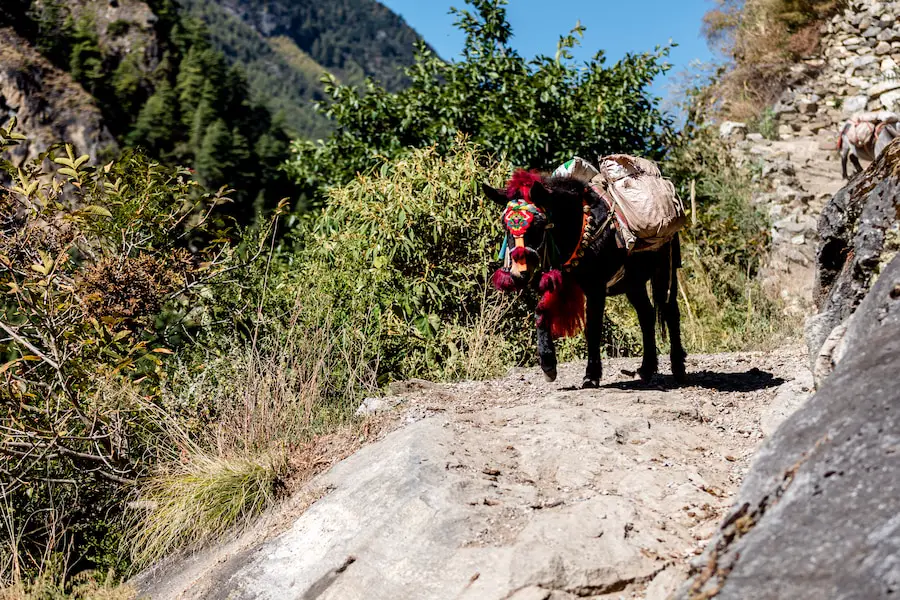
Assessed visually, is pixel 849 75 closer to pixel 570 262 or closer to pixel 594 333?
pixel 594 333

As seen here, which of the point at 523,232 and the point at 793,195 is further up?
the point at 793,195

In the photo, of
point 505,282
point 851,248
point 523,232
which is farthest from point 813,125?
point 505,282

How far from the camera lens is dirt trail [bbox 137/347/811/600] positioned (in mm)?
3215

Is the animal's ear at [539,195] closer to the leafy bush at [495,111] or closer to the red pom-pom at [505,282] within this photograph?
the red pom-pom at [505,282]

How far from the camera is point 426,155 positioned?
838cm

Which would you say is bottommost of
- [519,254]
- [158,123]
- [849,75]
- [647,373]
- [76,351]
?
[76,351]

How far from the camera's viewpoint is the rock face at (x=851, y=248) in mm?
3797

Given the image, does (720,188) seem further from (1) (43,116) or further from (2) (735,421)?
(1) (43,116)

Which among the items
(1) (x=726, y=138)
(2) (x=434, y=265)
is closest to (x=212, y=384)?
(2) (x=434, y=265)

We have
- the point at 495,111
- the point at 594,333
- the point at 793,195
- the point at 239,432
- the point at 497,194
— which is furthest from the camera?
the point at 793,195

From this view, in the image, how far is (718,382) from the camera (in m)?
6.13

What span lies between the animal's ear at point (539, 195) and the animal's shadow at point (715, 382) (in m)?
1.43

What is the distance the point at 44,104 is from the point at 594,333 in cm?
3212

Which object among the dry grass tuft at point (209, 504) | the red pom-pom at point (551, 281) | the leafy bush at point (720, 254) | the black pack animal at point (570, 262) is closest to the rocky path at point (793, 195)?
the leafy bush at point (720, 254)
